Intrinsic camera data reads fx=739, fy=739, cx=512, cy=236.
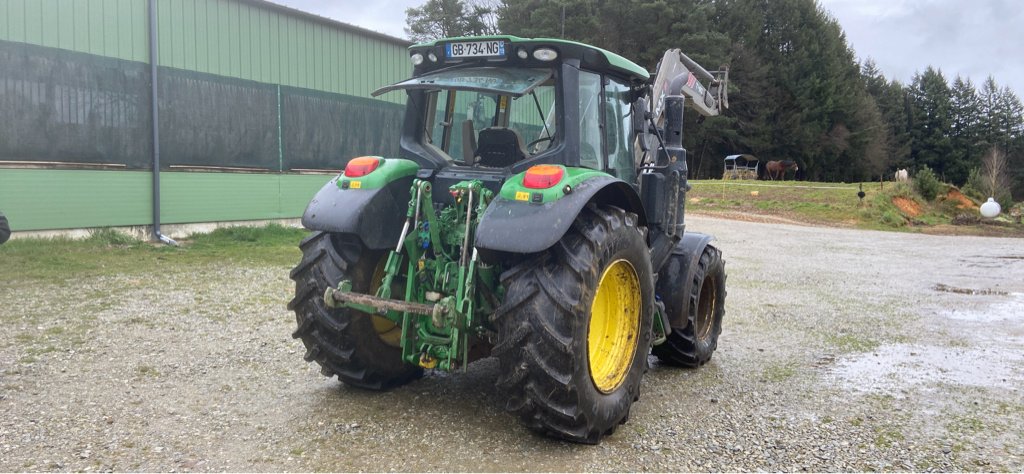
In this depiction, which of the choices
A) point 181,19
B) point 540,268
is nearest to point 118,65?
point 181,19

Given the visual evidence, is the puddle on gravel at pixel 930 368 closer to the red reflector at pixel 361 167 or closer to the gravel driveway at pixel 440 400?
the gravel driveway at pixel 440 400

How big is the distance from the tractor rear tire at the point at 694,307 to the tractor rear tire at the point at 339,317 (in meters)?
2.10

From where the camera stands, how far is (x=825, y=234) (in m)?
20.0

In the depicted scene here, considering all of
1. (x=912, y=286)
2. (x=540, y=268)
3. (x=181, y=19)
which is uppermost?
(x=181, y=19)

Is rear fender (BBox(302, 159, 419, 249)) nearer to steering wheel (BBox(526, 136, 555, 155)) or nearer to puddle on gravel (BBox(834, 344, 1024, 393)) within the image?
steering wheel (BBox(526, 136, 555, 155))

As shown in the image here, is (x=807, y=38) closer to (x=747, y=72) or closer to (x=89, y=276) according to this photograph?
(x=747, y=72)

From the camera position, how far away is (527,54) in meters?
4.34

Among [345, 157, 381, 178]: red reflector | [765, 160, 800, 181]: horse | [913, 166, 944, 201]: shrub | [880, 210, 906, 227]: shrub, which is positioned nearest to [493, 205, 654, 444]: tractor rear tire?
[345, 157, 381, 178]: red reflector

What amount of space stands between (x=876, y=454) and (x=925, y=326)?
14.8ft

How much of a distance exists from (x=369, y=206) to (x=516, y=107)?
4.70 feet

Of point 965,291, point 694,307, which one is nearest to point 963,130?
point 965,291

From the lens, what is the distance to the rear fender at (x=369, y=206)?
4316 millimetres

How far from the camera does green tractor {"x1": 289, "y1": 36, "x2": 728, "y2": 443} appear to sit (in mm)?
3738

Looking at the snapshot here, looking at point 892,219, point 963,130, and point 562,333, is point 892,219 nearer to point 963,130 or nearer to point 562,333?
point 562,333
